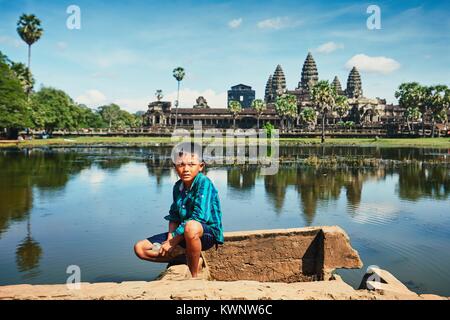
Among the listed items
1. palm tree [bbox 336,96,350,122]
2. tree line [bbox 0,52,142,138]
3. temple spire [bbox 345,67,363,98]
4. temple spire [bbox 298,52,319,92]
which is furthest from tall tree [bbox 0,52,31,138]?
temple spire [bbox 345,67,363,98]

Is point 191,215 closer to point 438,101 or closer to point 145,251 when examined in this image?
point 145,251

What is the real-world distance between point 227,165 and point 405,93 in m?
60.5

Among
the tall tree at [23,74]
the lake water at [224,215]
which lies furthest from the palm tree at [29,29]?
the lake water at [224,215]

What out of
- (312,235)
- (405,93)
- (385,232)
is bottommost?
(385,232)

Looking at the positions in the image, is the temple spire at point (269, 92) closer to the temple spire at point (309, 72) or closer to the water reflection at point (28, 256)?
the temple spire at point (309, 72)

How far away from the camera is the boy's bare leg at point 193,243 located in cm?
509

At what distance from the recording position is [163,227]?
12234 millimetres

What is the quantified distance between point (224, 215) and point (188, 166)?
8.62m

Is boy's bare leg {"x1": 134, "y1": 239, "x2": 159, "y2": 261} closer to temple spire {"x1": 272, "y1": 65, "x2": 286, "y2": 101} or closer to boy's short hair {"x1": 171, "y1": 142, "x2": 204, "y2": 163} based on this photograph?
boy's short hair {"x1": 171, "y1": 142, "x2": 204, "y2": 163}

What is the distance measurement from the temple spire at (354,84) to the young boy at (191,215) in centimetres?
12671

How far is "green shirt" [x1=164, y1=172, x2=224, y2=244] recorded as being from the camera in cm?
529

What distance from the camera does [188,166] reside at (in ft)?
17.5
